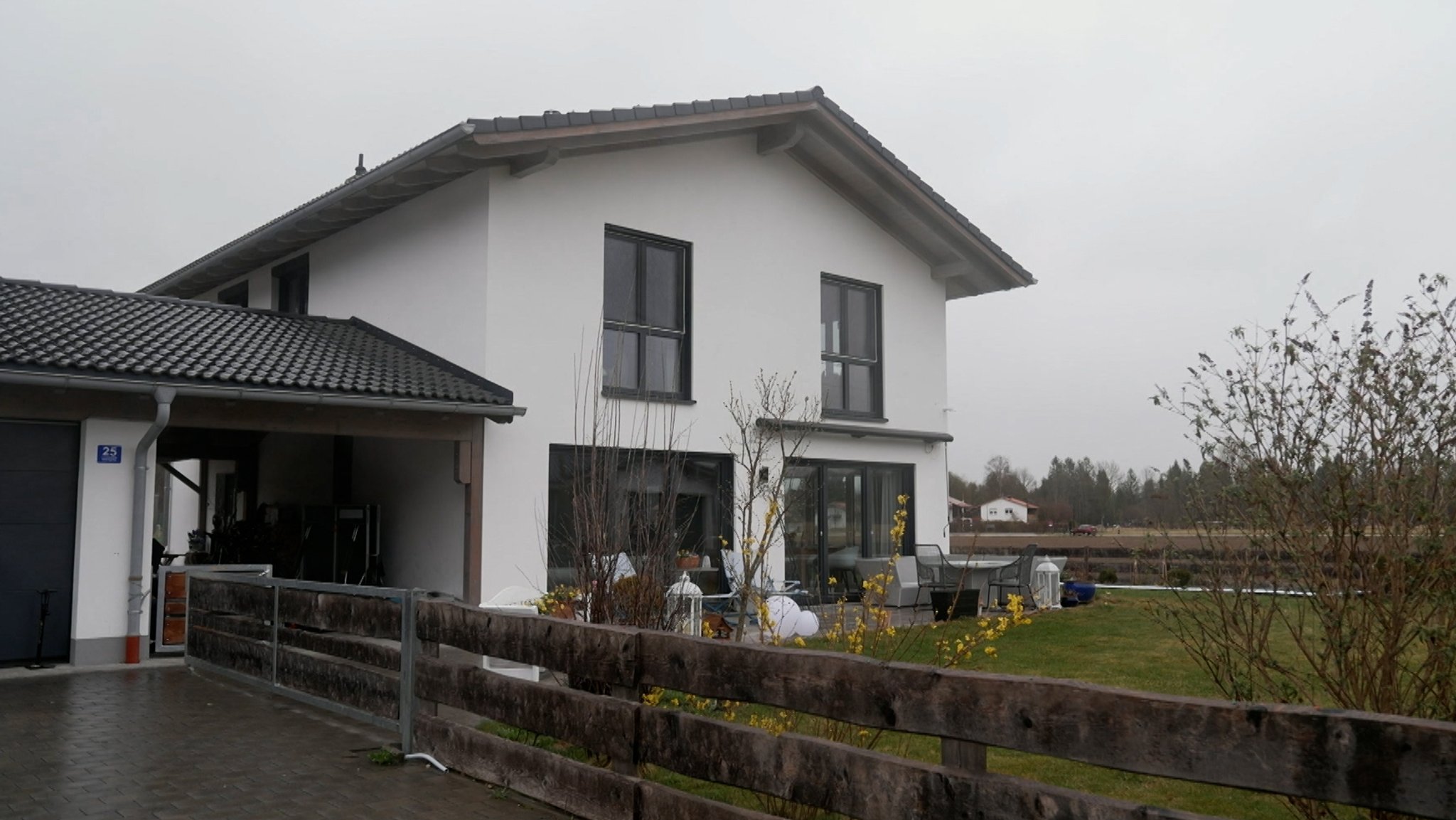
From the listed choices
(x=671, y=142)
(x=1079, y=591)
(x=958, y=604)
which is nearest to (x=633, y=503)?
(x=958, y=604)

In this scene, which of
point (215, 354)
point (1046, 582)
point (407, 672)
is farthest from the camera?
Answer: point (1046, 582)

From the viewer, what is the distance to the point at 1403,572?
14.9 ft

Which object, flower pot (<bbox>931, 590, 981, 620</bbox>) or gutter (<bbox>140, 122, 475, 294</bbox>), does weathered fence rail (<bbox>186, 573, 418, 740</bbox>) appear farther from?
flower pot (<bbox>931, 590, 981, 620</bbox>)

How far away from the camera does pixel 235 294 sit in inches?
774

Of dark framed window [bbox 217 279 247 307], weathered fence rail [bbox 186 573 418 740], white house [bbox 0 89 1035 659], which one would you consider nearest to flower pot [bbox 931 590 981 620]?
white house [bbox 0 89 1035 659]

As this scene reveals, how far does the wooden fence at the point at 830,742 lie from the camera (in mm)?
2936

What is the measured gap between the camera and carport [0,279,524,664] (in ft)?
33.6

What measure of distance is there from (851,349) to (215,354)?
865cm

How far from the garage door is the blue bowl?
12.6 metres

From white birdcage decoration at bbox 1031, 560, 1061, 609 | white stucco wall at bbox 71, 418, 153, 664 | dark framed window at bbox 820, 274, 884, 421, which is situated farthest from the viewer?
dark framed window at bbox 820, 274, 884, 421

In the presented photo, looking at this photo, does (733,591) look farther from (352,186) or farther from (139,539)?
(352,186)

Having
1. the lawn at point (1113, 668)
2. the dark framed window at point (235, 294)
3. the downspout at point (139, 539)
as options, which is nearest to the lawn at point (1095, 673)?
the lawn at point (1113, 668)

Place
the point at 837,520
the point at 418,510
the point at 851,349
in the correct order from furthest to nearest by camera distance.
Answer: the point at 851,349 → the point at 837,520 → the point at 418,510

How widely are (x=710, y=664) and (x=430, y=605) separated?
2.36 metres
